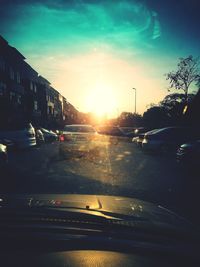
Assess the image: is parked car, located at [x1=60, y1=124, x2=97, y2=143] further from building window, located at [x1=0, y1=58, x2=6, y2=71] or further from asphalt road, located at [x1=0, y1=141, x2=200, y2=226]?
building window, located at [x1=0, y1=58, x2=6, y2=71]

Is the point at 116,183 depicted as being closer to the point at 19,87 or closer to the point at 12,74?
the point at 12,74

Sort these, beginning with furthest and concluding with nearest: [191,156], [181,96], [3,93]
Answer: [181,96] < [3,93] < [191,156]

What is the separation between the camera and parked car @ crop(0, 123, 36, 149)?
49.0 feet

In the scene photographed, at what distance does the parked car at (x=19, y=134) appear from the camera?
14.9 meters

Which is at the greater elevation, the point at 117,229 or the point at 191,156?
the point at 117,229

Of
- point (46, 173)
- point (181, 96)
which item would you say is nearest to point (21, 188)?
point (46, 173)

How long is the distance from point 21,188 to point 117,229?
5.54 meters

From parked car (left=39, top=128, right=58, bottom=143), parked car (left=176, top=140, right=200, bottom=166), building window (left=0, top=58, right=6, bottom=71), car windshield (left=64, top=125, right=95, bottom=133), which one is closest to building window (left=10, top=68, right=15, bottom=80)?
building window (left=0, top=58, right=6, bottom=71)

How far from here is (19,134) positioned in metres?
15.4

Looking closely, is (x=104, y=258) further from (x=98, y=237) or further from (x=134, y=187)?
(x=134, y=187)

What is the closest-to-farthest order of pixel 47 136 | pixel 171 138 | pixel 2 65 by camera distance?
pixel 171 138
pixel 47 136
pixel 2 65

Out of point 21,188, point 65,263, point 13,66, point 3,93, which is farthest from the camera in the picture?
point 13,66

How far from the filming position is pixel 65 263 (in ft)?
5.08

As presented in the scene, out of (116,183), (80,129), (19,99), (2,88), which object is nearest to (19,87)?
(19,99)
